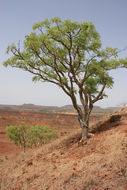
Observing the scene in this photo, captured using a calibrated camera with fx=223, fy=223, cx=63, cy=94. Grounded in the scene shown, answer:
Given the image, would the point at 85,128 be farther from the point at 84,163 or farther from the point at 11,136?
the point at 11,136

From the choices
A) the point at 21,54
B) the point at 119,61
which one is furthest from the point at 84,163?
the point at 21,54

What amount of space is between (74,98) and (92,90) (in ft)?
5.11

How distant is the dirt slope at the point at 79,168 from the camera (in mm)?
8953

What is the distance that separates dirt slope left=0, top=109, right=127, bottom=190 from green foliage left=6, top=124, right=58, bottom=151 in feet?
52.9

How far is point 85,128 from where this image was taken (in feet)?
47.1

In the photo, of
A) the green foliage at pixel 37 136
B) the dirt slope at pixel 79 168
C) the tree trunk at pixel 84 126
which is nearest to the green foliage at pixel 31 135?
the green foliage at pixel 37 136

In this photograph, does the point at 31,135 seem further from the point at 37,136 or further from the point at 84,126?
the point at 84,126

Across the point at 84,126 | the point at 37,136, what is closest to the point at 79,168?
the point at 84,126

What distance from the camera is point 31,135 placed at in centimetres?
3161

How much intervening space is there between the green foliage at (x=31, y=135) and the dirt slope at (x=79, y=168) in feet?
52.9

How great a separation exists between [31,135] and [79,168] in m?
21.8

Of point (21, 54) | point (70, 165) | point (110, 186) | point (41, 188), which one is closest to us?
point (110, 186)

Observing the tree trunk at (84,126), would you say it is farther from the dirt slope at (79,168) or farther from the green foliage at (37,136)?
the green foliage at (37,136)

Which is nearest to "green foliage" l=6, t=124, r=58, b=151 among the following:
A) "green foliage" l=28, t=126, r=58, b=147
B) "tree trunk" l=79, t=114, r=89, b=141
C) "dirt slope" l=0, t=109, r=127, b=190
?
"green foliage" l=28, t=126, r=58, b=147
